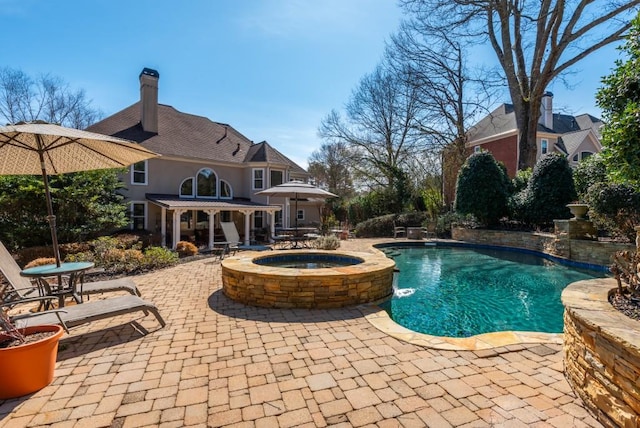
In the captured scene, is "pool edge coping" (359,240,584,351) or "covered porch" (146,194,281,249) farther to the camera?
"covered porch" (146,194,281,249)

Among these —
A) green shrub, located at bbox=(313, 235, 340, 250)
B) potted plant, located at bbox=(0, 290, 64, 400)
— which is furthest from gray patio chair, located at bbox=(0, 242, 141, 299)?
green shrub, located at bbox=(313, 235, 340, 250)

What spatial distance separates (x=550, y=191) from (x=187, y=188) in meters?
17.4

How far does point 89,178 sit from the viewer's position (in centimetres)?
1153

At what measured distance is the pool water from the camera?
542cm

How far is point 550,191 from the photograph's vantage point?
12.8 metres

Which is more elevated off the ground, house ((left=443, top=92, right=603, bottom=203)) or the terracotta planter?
house ((left=443, top=92, right=603, bottom=203))

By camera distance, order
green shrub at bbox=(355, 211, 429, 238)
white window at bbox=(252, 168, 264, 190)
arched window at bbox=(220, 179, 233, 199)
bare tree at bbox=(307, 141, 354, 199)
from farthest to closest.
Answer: bare tree at bbox=(307, 141, 354, 199) → green shrub at bbox=(355, 211, 429, 238) → white window at bbox=(252, 168, 264, 190) → arched window at bbox=(220, 179, 233, 199)

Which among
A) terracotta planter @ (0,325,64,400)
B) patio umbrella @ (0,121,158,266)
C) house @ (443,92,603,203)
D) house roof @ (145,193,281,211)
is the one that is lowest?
terracotta planter @ (0,325,64,400)

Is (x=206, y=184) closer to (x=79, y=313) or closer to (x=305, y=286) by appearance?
(x=305, y=286)

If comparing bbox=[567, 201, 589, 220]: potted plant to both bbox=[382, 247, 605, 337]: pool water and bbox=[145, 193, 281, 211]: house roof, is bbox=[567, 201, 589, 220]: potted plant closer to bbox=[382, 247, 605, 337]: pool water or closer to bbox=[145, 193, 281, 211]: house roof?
bbox=[382, 247, 605, 337]: pool water

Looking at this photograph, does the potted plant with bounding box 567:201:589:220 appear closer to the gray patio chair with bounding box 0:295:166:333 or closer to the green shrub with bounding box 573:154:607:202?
the green shrub with bounding box 573:154:607:202

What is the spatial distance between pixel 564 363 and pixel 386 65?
22416mm

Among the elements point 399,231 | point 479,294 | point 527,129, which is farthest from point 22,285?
point 527,129

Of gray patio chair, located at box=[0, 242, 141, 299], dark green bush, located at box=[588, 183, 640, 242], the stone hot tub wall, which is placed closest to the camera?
the stone hot tub wall
